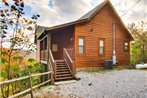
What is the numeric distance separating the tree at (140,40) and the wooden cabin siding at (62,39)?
10.4 m

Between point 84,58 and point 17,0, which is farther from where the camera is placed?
point 84,58

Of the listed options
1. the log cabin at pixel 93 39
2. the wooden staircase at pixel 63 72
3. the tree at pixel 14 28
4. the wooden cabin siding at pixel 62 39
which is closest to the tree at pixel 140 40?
the log cabin at pixel 93 39

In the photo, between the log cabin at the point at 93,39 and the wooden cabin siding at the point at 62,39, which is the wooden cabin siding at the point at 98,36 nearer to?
the log cabin at the point at 93,39

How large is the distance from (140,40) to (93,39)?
10.6 m

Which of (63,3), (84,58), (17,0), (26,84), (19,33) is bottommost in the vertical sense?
(26,84)

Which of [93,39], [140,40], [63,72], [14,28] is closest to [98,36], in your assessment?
[93,39]

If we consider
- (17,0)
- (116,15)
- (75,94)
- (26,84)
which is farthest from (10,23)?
(116,15)

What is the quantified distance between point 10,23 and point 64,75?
20.9ft

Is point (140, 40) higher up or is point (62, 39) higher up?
point (140, 40)

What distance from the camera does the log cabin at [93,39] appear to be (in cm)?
1491

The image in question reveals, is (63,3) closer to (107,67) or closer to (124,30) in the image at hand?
(107,67)

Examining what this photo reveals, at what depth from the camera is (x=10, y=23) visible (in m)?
6.09

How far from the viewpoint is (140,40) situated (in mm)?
24016

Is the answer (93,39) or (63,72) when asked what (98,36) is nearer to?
(93,39)
